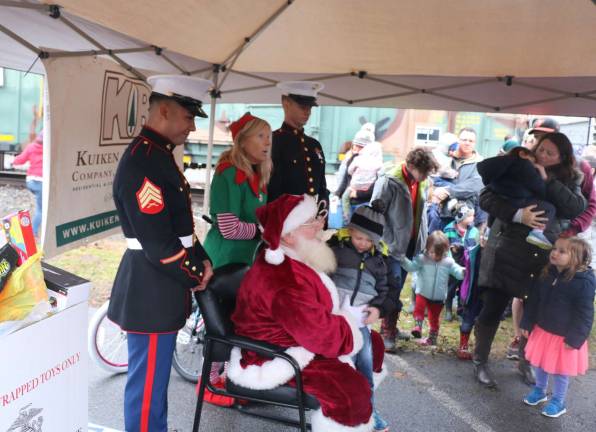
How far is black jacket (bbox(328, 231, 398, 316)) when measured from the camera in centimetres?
280

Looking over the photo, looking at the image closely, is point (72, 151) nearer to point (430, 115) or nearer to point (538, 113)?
point (538, 113)

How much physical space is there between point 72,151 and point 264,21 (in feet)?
4.42

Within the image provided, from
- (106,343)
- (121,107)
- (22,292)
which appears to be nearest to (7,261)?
(22,292)

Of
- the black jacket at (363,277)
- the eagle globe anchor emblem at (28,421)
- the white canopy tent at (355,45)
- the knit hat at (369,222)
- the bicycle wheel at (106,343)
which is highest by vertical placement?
the white canopy tent at (355,45)

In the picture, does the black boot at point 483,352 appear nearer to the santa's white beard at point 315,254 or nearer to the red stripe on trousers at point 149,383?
the santa's white beard at point 315,254

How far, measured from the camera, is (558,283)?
310 cm

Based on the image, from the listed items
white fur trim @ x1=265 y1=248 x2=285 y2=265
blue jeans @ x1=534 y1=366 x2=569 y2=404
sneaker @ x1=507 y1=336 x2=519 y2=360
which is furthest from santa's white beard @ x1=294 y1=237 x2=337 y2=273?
sneaker @ x1=507 y1=336 x2=519 y2=360

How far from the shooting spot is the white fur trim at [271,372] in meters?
2.18

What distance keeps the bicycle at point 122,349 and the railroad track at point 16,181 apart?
→ 252 inches

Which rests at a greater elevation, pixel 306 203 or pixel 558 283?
pixel 306 203

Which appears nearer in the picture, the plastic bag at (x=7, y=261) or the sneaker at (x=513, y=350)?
the plastic bag at (x=7, y=261)

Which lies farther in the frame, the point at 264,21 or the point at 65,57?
the point at 264,21

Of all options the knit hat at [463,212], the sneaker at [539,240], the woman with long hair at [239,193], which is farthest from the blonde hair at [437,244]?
the woman with long hair at [239,193]

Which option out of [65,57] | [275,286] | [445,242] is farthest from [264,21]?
[445,242]
